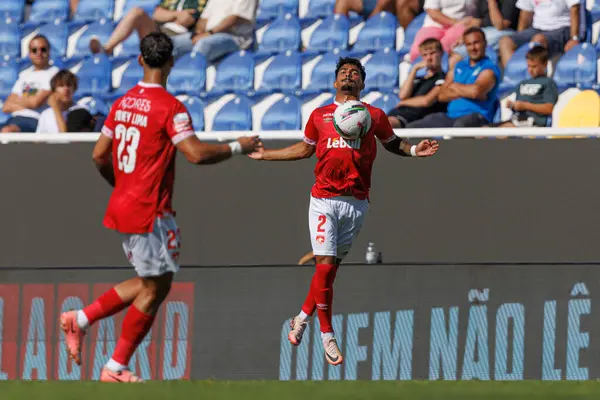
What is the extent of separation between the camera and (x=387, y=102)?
11.4 m

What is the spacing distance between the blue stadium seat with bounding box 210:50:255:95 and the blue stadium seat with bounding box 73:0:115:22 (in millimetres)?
1851

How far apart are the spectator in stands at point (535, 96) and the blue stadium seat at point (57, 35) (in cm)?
535

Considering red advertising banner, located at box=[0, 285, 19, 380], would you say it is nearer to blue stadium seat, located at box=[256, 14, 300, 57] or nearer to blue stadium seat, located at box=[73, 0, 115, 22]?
blue stadium seat, located at box=[256, 14, 300, 57]

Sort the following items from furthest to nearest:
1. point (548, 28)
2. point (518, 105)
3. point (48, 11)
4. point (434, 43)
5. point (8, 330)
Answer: point (48, 11) → point (548, 28) → point (434, 43) → point (518, 105) → point (8, 330)

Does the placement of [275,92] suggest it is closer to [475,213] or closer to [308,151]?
[475,213]

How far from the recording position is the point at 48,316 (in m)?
10.1

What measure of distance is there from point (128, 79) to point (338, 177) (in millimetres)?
5405

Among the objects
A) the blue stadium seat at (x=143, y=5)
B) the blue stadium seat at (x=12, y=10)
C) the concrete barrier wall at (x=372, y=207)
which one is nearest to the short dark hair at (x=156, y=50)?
the concrete barrier wall at (x=372, y=207)

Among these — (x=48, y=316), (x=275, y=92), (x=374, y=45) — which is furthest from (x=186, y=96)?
(x=48, y=316)

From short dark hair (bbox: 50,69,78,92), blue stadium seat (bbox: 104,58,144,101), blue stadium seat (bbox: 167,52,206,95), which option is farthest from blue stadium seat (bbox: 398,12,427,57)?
short dark hair (bbox: 50,69,78,92)

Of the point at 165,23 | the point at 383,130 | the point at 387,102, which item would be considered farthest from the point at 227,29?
the point at 383,130

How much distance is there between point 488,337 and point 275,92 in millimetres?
3785

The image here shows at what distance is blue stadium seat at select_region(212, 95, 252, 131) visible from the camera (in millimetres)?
11742

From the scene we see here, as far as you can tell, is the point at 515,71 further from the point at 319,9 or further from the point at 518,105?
the point at 319,9
